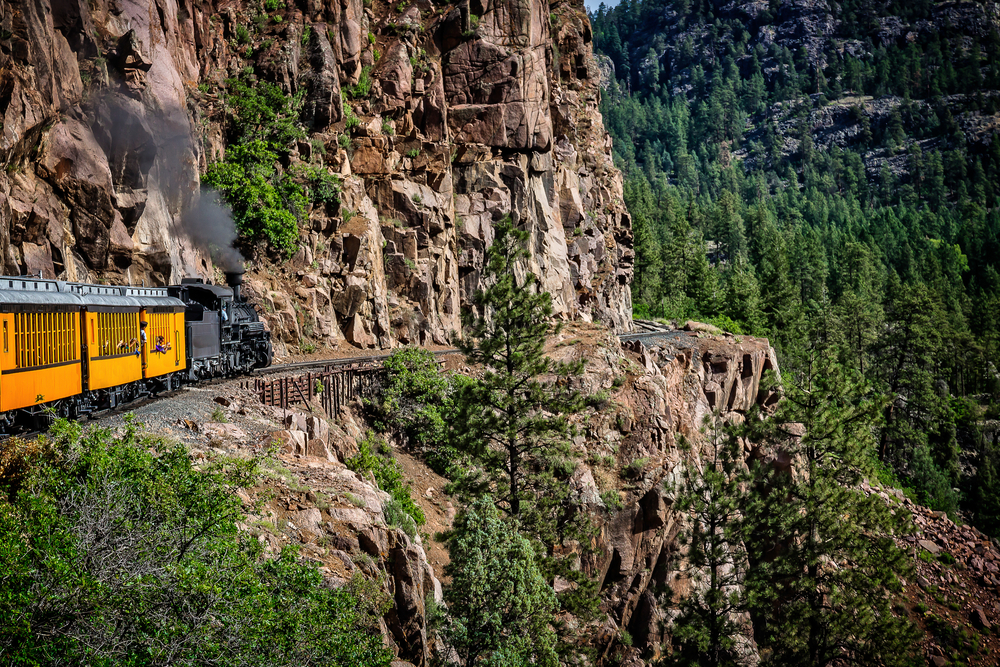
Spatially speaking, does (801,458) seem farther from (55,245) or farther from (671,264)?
(671,264)

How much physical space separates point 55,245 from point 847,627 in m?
27.8

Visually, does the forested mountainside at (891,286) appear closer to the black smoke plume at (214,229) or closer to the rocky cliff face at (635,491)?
the rocky cliff face at (635,491)

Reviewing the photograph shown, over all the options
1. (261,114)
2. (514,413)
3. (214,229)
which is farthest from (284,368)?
(261,114)

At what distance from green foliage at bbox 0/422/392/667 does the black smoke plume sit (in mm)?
19941

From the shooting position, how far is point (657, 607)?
25953 millimetres

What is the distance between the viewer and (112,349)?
57.8 ft

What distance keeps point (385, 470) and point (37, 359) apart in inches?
420

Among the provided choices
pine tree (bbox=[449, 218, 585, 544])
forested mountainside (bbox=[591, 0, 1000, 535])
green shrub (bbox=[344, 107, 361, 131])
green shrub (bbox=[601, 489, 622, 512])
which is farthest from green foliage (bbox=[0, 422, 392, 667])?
green shrub (bbox=[344, 107, 361, 131])

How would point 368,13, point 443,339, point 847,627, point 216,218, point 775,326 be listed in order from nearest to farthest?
1. point 847,627
2. point 216,218
3. point 443,339
4. point 368,13
5. point 775,326

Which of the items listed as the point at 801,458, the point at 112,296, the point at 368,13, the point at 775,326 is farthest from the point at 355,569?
the point at 775,326

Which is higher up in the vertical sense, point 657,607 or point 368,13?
point 368,13

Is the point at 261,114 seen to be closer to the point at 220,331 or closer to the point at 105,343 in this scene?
the point at 220,331

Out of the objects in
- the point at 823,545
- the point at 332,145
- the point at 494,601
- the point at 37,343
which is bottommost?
the point at 823,545

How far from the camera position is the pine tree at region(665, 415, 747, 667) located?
22.8 m
